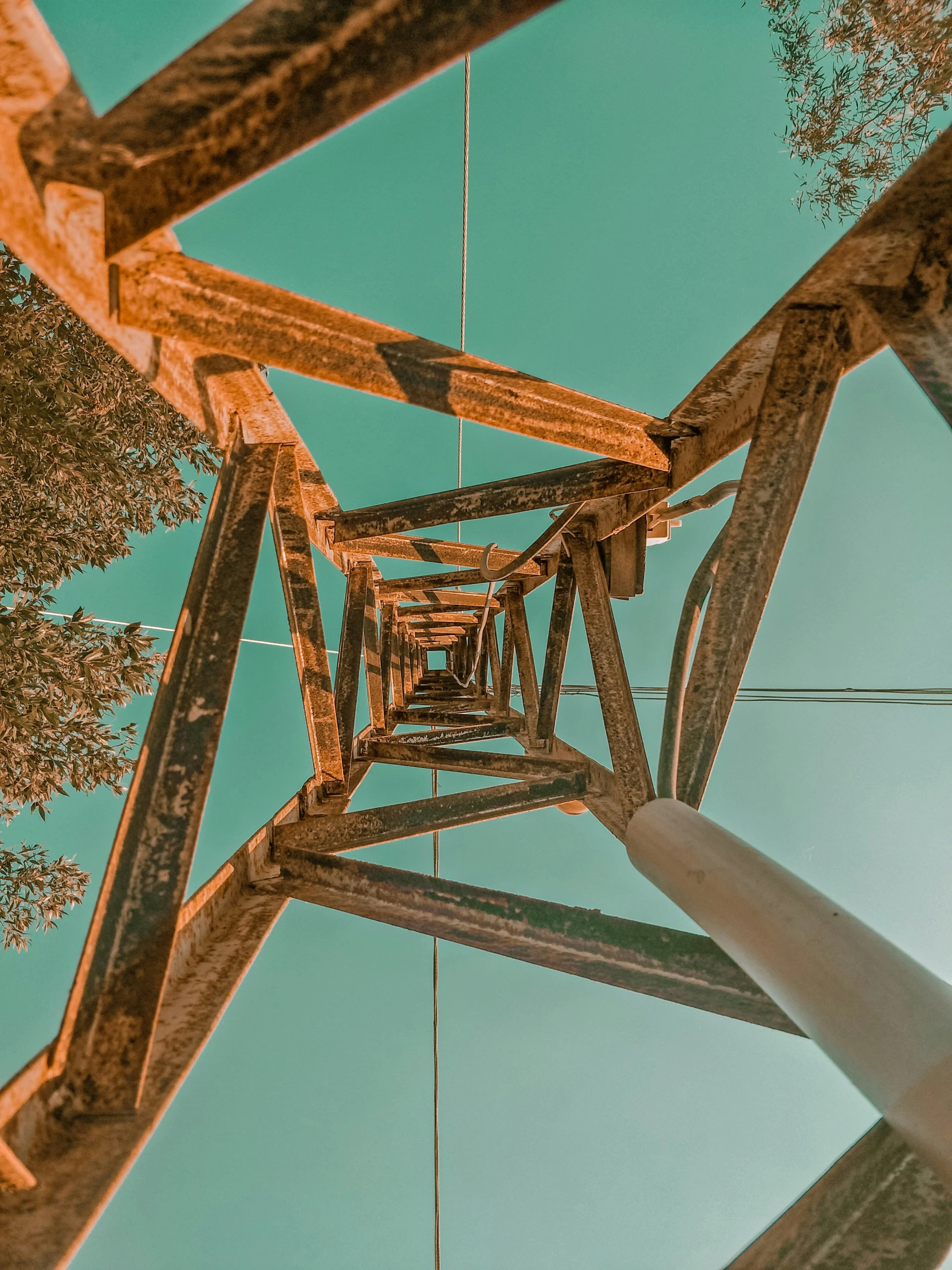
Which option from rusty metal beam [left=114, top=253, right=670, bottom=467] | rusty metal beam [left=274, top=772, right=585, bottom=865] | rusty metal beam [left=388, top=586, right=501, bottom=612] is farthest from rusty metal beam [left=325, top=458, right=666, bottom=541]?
rusty metal beam [left=388, top=586, right=501, bottom=612]

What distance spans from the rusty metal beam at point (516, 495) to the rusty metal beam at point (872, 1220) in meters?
2.69

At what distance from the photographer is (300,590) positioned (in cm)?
365

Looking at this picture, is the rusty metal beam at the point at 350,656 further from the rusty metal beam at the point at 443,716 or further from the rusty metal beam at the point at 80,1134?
the rusty metal beam at the point at 443,716

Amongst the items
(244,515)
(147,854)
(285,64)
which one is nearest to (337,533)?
(244,515)

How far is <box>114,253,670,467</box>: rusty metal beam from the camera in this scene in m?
1.96

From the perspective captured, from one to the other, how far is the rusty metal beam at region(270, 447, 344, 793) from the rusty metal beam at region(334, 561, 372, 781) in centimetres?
53

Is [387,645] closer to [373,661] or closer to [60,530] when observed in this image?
[373,661]

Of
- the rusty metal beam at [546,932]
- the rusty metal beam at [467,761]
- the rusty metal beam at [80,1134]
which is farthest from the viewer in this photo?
the rusty metal beam at [467,761]

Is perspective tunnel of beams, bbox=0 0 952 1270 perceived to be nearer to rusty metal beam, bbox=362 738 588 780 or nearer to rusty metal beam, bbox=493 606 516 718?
rusty metal beam, bbox=362 738 588 780

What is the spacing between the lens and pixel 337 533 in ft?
15.0

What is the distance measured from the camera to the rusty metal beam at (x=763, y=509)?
2357 millimetres

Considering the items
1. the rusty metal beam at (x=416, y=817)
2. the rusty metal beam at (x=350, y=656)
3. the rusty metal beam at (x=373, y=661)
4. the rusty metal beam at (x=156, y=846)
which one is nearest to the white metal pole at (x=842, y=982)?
the rusty metal beam at (x=156, y=846)

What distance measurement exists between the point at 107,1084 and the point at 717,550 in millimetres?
2576

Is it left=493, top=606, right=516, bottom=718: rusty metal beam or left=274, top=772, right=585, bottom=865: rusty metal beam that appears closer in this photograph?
left=274, top=772, right=585, bottom=865: rusty metal beam
